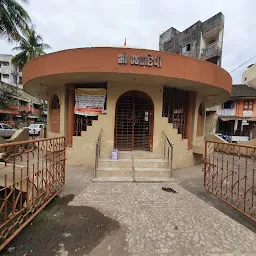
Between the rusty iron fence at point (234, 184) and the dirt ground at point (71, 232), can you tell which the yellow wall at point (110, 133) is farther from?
the dirt ground at point (71, 232)

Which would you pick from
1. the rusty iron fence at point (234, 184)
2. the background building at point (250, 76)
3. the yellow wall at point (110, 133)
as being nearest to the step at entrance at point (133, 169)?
the yellow wall at point (110, 133)

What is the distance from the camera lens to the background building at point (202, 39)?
21278 mm

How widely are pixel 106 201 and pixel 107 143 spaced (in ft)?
9.94

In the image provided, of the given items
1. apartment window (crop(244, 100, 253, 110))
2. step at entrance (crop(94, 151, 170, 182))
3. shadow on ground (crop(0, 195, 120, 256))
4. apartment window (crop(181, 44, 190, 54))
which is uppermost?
apartment window (crop(181, 44, 190, 54))

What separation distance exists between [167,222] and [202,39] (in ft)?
83.7

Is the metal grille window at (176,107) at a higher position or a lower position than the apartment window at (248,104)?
lower

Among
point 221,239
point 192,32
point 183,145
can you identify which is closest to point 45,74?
point 183,145

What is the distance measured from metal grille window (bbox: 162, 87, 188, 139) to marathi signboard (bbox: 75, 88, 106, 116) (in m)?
2.70

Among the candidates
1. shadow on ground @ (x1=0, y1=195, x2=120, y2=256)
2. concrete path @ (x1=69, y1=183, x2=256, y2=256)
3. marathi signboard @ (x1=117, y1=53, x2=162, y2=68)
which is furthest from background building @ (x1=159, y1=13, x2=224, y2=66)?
shadow on ground @ (x1=0, y1=195, x2=120, y2=256)

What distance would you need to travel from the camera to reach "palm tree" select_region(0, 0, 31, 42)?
41.7 ft

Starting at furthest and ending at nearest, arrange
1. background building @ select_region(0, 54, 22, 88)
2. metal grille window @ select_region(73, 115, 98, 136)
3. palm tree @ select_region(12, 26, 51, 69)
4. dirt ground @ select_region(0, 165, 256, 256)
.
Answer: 1. background building @ select_region(0, 54, 22, 88)
2. palm tree @ select_region(12, 26, 51, 69)
3. metal grille window @ select_region(73, 115, 98, 136)
4. dirt ground @ select_region(0, 165, 256, 256)

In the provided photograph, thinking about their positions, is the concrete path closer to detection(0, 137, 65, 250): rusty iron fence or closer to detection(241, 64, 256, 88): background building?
detection(0, 137, 65, 250): rusty iron fence

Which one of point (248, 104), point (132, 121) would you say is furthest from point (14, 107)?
point (248, 104)

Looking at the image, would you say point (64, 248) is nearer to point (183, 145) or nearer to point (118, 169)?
point (118, 169)
